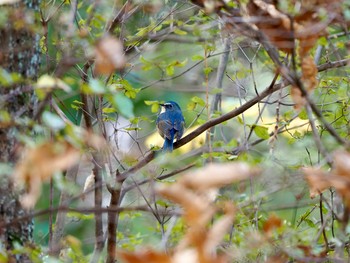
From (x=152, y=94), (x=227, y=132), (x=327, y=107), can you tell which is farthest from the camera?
(x=152, y=94)

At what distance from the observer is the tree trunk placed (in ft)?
→ 7.53

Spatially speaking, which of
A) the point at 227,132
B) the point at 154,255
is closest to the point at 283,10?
the point at 154,255

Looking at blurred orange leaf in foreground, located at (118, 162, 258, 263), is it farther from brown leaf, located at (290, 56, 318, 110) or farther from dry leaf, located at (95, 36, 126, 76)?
brown leaf, located at (290, 56, 318, 110)

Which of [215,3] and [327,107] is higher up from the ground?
[327,107]

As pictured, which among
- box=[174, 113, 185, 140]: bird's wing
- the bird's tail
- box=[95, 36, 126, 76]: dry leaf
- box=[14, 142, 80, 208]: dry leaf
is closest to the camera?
box=[14, 142, 80, 208]: dry leaf

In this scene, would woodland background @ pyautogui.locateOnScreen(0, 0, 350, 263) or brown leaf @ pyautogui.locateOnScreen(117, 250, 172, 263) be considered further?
woodland background @ pyautogui.locateOnScreen(0, 0, 350, 263)

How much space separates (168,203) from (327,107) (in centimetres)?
130

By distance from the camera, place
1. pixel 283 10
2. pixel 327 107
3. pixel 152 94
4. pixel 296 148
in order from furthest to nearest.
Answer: pixel 152 94 → pixel 327 107 → pixel 296 148 → pixel 283 10

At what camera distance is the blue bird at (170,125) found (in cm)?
525

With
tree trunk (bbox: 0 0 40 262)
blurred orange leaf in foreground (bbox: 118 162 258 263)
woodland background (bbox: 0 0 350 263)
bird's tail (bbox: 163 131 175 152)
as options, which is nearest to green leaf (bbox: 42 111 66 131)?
woodland background (bbox: 0 0 350 263)

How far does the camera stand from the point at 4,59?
92.9 inches

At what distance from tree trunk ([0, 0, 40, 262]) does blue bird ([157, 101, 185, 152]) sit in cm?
241

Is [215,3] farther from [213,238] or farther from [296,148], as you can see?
[296,148]

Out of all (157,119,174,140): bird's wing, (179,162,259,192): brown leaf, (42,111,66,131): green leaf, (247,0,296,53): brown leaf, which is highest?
(157,119,174,140): bird's wing
